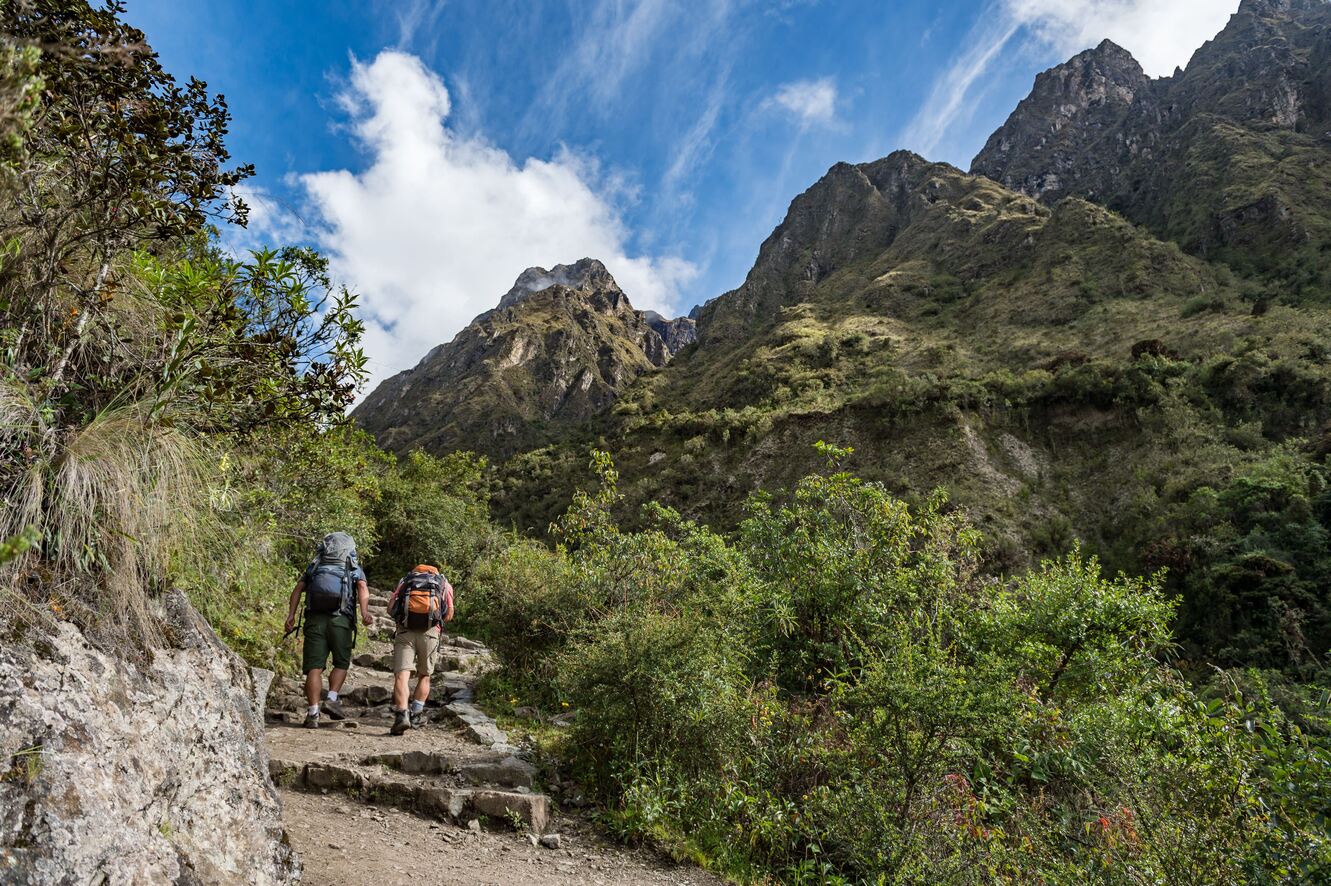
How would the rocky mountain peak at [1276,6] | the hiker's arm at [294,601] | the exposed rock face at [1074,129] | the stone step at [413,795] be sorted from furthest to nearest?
the rocky mountain peak at [1276,6] → the exposed rock face at [1074,129] → the hiker's arm at [294,601] → the stone step at [413,795]

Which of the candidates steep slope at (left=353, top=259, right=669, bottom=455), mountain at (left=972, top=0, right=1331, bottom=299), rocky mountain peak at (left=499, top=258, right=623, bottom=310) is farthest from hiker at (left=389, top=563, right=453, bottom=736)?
rocky mountain peak at (left=499, top=258, right=623, bottom=310)

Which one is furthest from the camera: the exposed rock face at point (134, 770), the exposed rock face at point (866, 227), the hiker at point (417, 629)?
the exposed rock face at point (866, 227)

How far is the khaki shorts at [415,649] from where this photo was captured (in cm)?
651

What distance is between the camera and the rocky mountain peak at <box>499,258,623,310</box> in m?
143

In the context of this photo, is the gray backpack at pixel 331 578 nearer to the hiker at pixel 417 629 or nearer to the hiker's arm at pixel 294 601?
the hiker's arm at pixel 294 601

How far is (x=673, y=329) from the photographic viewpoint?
169 meters

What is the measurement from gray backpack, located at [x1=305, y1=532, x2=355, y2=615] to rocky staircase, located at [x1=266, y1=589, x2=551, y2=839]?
1185 millimetres

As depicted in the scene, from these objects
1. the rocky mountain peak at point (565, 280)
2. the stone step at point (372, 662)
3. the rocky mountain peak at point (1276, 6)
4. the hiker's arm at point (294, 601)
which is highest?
the rocky mountain peak at point (1276, 6)

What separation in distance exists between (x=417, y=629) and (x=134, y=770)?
4.19m

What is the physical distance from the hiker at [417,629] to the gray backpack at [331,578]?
2.19 feet

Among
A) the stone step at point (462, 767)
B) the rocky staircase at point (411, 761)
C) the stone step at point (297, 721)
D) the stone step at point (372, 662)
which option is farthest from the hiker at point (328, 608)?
the stone step at point (372, 662)

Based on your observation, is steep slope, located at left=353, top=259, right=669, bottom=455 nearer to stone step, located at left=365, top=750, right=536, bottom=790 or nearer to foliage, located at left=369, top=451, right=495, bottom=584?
foliage, located at left=369, top=451, right=495, bottom=584

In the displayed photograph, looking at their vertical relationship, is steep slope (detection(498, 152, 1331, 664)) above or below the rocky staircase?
above

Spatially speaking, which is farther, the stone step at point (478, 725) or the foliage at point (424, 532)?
the foliage at point (424, 532)
